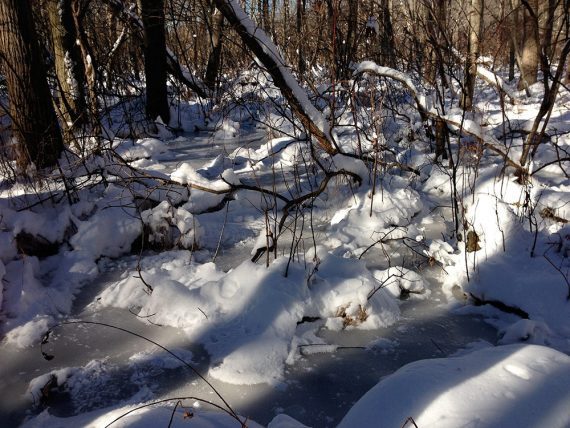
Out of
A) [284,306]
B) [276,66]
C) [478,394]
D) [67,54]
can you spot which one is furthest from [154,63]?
[478,394]

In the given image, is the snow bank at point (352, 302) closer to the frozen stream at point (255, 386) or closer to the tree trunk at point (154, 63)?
the frozen stream at point (255, 386)

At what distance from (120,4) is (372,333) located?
19.4 ft

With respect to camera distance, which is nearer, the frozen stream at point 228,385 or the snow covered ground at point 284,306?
the snow covered ground at point 284,306

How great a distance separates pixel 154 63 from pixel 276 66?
3730 mm

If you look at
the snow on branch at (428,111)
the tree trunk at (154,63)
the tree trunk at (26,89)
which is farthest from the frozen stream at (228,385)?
the tree trunk at (154,63)

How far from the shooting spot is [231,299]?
7.11 ft

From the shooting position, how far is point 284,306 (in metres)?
2.09

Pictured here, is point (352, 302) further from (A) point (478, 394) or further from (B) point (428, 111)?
(B) point (428, 111)

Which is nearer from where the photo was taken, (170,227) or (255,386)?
(255,386)

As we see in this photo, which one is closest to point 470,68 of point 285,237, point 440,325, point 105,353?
point 285,237

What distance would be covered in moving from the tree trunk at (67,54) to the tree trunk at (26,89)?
1.49 m

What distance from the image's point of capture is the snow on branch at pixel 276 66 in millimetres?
3162

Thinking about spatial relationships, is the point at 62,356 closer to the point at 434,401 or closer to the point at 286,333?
the point at 286,333

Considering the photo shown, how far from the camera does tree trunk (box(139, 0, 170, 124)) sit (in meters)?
6.21
